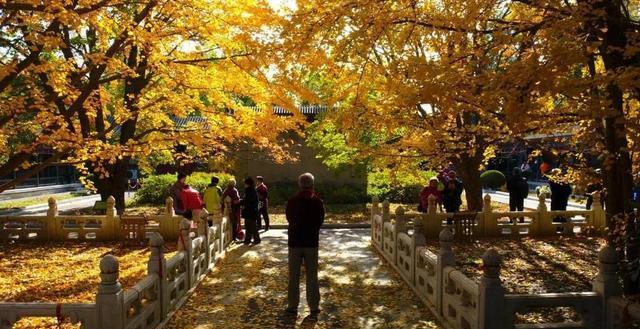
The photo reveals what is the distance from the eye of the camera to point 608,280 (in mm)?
4762

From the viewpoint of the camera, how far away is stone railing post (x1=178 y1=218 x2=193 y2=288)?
754 centimetres

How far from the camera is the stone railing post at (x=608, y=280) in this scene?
4.71 m

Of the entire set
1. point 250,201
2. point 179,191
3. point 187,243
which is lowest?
point 187,243

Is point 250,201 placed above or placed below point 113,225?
above

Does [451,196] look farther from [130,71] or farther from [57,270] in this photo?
[57,270]

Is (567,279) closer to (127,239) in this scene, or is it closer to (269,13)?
(269,13)

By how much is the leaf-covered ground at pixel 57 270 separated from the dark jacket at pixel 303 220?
3.50 meters

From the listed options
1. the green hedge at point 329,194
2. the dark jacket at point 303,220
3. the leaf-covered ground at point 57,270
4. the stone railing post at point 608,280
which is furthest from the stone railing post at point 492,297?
the green hedge at point 329,194

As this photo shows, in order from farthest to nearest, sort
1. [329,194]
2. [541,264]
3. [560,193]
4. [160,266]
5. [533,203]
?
[533,203]
[329,194]
[560,193]
[541,264]
[160,266]

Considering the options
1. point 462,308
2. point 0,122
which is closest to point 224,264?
point 0,122

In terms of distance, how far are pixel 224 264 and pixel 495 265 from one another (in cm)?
667

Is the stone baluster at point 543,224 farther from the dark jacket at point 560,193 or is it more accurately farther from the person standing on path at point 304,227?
the person standing on path at point 304,227

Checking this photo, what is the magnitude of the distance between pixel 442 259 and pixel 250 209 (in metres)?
6.46

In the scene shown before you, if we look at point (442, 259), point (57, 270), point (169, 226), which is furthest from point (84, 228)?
point (442, 259)
